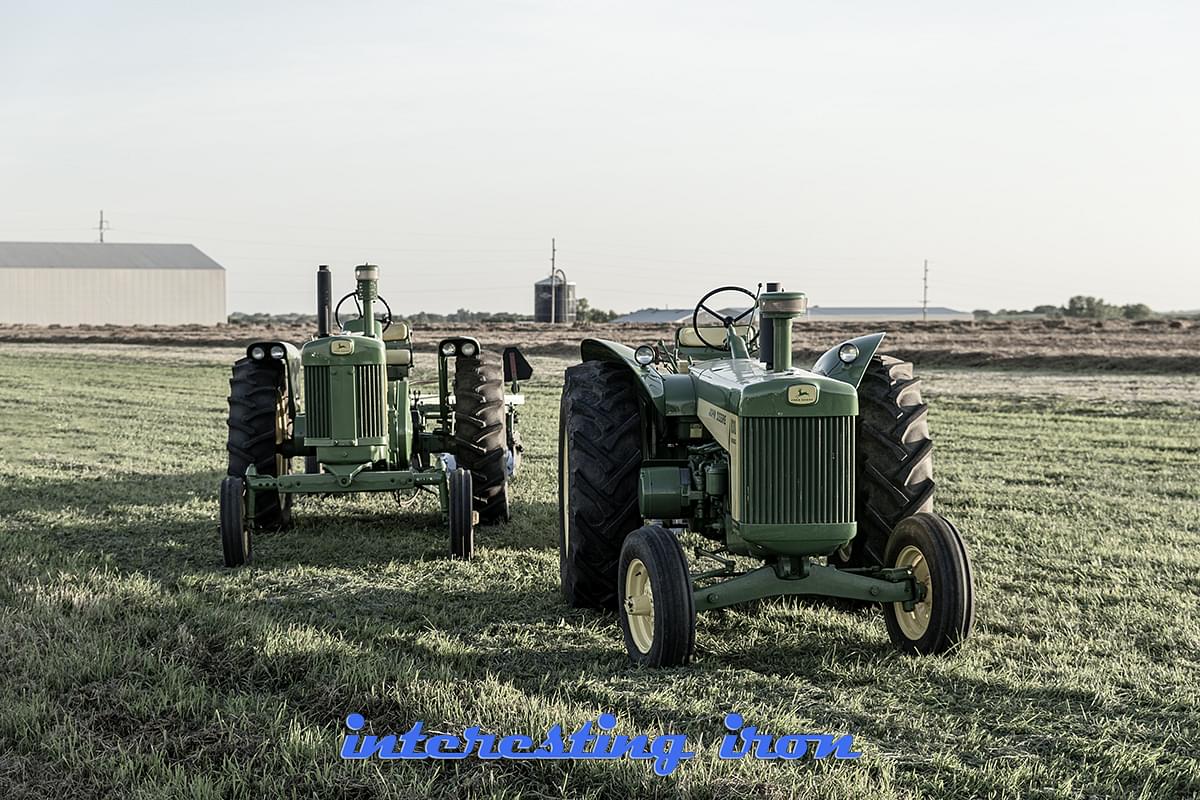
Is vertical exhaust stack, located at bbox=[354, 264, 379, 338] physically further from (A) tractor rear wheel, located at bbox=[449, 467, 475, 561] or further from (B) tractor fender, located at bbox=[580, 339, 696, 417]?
(B) tractor fender, located at bbox=[580, 339, 696, 417]

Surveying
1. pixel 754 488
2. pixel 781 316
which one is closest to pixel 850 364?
pixel 781 316

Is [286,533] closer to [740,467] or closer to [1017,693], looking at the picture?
[740,467]

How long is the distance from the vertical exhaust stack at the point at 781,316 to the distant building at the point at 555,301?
7116 centimetres

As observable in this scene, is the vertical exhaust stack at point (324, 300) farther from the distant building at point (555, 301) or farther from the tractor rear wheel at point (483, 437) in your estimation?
the distant building at point (555, 301)

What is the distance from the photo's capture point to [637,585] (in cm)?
519

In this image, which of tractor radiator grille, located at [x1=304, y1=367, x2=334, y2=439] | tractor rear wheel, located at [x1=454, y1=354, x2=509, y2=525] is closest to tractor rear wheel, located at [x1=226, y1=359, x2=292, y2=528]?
tractor radiator grille, located at [x1=304, y1=367, x2=334, y2=439]

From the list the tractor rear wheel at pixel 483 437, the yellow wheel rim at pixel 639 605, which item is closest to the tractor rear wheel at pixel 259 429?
the tractor rear wheel at pixel 483 437

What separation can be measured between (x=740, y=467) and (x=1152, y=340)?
35.7m

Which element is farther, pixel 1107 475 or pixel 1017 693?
pixel 1107 475

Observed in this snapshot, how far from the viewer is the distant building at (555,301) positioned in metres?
77.6

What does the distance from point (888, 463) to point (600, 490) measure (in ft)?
4.63

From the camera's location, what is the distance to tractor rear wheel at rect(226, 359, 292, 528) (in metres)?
7.98

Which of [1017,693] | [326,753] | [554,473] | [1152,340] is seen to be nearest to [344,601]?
[326,753]

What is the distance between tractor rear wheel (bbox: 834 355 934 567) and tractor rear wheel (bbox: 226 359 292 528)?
4074 millimetres
